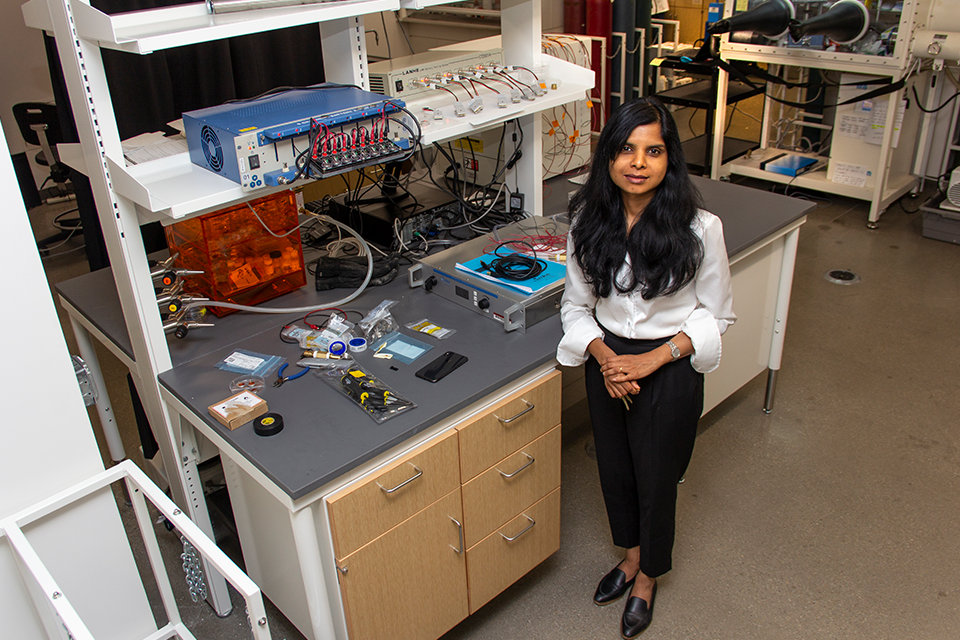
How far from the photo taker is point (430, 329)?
189 cm

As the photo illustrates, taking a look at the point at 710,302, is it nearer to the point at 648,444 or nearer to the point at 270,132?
the point at 648,444

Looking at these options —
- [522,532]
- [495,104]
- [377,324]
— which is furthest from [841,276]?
[377,324]

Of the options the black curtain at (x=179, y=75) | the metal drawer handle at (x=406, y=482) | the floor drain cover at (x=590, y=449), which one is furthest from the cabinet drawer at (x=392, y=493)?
the black curtain at (x=179, y=75)

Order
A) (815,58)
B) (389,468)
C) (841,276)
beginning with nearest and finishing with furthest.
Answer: (389,468) → (841,276) → (815,58)

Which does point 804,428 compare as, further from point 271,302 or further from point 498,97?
point 271,302

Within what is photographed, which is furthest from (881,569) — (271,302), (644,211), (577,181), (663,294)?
(271,302)

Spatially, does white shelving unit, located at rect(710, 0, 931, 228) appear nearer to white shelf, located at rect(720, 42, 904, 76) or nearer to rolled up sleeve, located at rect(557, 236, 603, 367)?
white shelf, located at rect(720, 42, 904, 76)

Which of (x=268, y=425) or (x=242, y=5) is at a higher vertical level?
(x=242, y=5)

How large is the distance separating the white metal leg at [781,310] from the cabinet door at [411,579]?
1.48 metres

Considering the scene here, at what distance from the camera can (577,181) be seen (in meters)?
2.79

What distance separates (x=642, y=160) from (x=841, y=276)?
2.61 m

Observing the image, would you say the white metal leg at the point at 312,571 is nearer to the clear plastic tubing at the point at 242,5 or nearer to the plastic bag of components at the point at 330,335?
the plastic bag of components at the point at 330,335

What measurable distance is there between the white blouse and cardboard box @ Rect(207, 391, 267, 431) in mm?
681

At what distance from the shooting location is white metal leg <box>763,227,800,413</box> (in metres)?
2.53
